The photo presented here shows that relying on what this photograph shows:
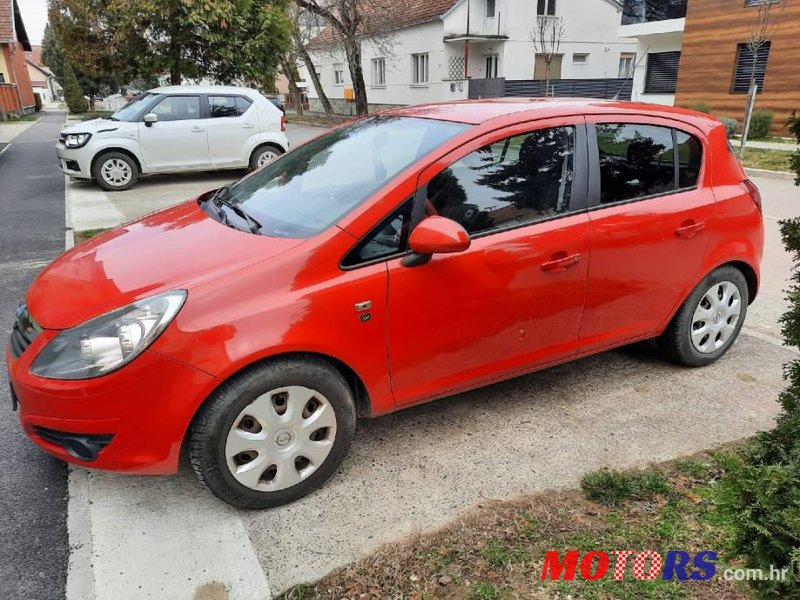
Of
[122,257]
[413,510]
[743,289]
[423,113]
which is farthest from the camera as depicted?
[743,289]

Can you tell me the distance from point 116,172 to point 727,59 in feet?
63.7

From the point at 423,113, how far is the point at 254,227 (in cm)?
121

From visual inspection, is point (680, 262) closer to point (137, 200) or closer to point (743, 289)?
point (743, 289)

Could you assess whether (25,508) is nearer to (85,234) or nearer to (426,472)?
(426,472)

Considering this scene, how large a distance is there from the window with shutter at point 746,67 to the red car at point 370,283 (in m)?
18.9

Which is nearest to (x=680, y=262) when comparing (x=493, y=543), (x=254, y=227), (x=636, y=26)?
(x=493, y=543)

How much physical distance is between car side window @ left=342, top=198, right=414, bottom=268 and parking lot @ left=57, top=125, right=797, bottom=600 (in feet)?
3.48

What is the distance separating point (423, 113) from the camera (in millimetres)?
3451

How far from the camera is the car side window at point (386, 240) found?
2670 millimetres

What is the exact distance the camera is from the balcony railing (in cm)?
2262

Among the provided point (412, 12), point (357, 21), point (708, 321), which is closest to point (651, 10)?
point (357, 21)

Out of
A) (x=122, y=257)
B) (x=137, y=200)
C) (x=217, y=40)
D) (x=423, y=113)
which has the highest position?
(x=217, y=40)

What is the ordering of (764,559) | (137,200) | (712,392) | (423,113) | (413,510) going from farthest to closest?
(137,200) → (712,392) → (423,113) → (413,510) → (764,559)

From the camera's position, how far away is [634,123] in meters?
3.48
